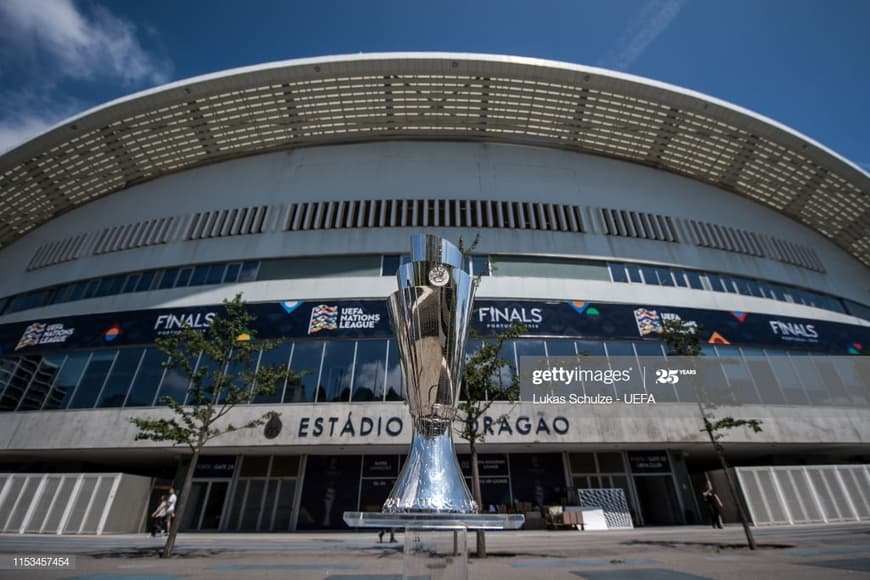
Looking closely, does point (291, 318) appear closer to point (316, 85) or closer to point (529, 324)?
point (529, 324)

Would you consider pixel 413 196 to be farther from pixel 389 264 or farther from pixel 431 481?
pixel 431 481

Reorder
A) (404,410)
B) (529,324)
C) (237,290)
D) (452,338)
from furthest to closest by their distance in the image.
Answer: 1. (237,290)
2. (529,324)
3. (404,410)
4. (452,338)

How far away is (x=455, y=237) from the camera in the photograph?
74.0 ft

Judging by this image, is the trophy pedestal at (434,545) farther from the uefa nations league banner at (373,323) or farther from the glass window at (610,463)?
the glass window at (610,463)

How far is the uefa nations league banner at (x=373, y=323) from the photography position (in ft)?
65.1

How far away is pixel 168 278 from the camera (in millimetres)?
22875

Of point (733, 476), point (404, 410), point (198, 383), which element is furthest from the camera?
point (404, 410)

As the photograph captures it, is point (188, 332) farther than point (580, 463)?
No

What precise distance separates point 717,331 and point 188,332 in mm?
22865

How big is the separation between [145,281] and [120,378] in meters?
6.03

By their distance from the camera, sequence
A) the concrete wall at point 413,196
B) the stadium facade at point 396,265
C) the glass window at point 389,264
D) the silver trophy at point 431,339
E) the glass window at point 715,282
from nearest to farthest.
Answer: the silver trophy at point 431,339, the stadium facade at point 396,265, the glass window at point 389,264, the concrete wall at point 413,196, the glass window at point 715,282

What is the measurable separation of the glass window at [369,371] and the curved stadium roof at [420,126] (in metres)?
15.5

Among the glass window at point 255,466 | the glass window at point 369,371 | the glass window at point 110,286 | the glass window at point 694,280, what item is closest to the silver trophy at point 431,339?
the glass window at point 369,371

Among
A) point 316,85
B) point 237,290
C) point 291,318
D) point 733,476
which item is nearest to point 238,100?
point 316,85
